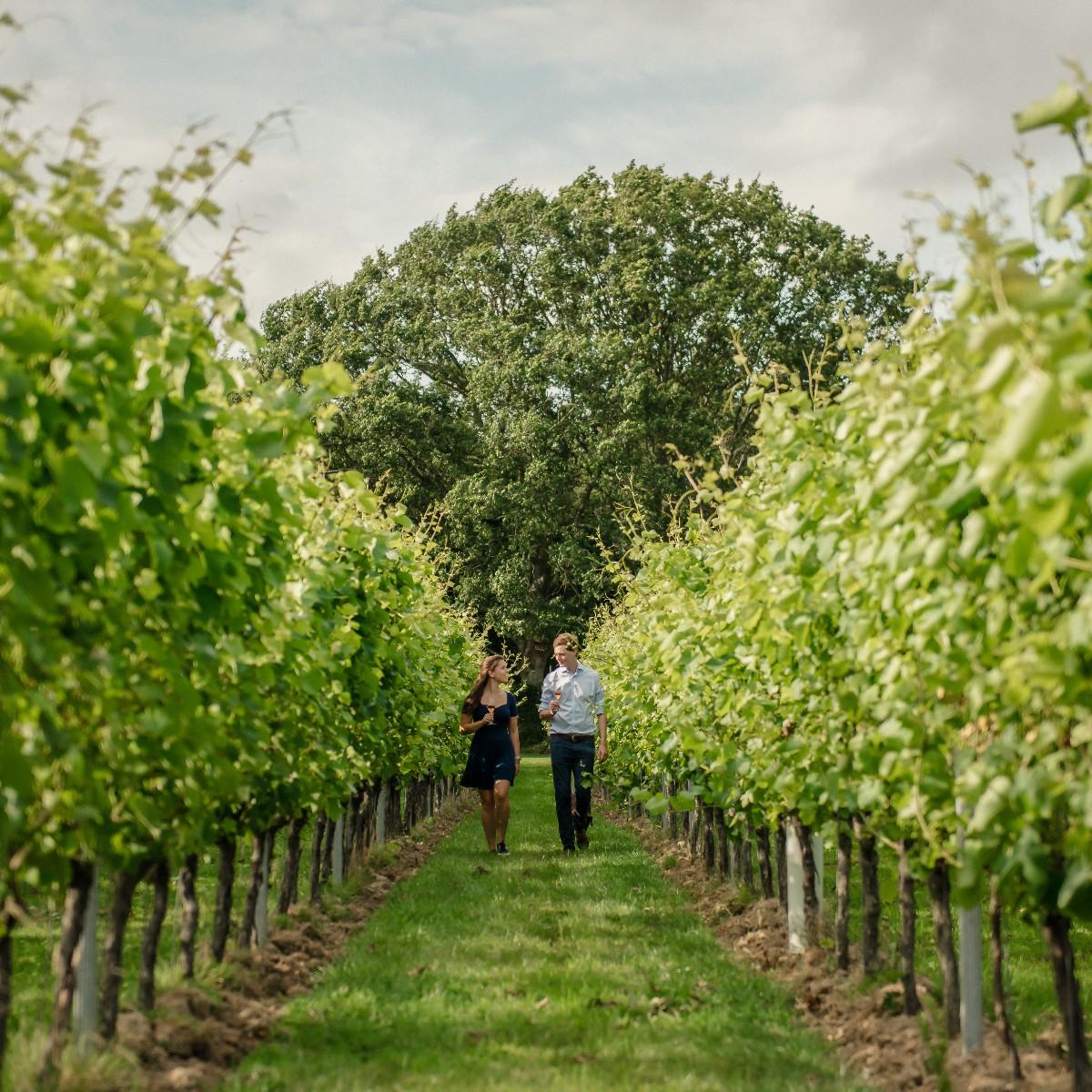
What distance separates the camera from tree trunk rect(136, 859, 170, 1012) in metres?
4.75

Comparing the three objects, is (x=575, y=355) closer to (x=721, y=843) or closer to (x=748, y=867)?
(x=721, y=843)

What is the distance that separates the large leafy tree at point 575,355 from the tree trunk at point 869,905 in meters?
23.2

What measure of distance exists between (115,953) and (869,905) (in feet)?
11.0

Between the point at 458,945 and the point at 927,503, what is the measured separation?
15.0 feet

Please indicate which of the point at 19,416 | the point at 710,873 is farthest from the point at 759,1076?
the point at 710,873

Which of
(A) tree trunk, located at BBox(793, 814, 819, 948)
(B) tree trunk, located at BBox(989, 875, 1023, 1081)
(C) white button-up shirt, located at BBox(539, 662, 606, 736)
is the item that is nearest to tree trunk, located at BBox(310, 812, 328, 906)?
(A) tree trunk, located at BBox(793, 814, 819, 948)

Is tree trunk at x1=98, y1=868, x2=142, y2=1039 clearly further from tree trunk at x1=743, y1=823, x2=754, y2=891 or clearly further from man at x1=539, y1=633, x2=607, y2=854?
man at x1=539, y1=633, x2=607, y2=854

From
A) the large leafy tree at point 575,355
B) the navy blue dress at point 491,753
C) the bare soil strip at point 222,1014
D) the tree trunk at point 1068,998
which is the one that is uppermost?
the large leafy tree at point 575,355

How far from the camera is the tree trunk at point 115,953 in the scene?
423cm

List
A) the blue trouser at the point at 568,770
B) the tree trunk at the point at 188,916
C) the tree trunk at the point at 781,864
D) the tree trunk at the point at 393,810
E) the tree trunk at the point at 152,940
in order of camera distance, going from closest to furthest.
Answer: the tree trunk at the point at 152,940
the tree trunk at the point at 188,916
the tree trunk at the point at 781,864
the blue trouser at the point at 568,770
the tree trunk at the point at 393,810

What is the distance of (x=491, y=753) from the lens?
36.7ft

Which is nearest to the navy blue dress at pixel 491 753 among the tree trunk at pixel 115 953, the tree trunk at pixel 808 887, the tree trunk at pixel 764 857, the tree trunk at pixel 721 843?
the tree trunk at pixel 721 843

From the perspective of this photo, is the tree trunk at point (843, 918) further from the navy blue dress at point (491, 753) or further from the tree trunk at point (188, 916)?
the navy blue dress at point (491, 753)

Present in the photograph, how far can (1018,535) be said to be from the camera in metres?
2.38
